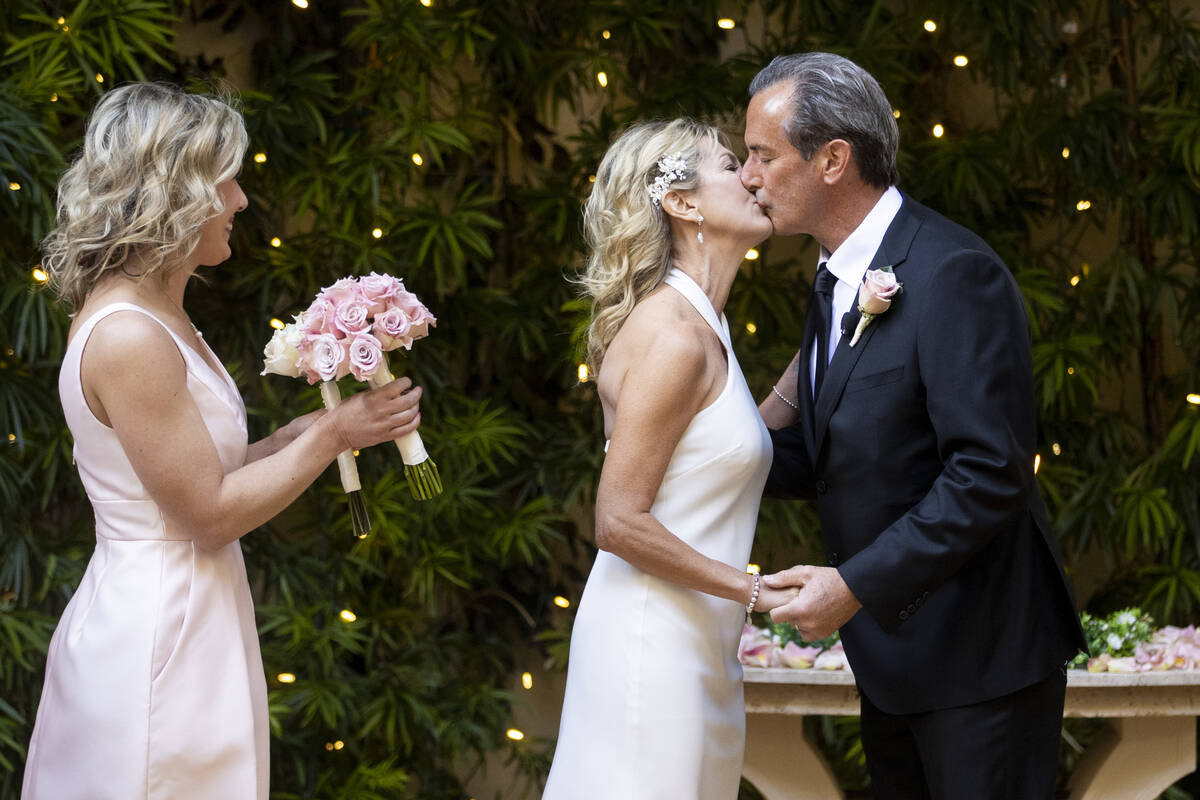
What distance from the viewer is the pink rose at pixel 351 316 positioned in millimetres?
2387

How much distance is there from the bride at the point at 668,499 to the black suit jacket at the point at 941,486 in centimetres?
19

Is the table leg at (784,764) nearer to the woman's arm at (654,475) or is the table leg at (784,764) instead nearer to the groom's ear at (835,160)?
the woman's arm at (654,475)

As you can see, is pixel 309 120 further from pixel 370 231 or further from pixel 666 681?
pixel 666 681

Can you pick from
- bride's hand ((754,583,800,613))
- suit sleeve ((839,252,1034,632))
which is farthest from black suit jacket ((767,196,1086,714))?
bride's hand ((754,583,800,613))

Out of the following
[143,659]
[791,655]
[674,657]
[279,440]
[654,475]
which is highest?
[279,440]

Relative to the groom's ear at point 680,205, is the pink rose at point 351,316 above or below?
below

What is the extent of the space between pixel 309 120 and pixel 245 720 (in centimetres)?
249

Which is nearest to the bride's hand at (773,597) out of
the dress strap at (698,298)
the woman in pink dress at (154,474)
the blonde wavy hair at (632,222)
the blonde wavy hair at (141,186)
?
the dress strap at (698,298)

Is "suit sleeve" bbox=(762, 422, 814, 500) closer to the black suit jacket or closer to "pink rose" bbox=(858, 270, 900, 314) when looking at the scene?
the black suit jacket

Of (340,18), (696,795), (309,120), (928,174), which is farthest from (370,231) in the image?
(696,795)

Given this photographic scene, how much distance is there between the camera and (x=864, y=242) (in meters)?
2.61

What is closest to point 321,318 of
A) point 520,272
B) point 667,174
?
point 667,174

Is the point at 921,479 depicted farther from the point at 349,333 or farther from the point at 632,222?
the point at 349,333

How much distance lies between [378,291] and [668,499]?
0.68 m
